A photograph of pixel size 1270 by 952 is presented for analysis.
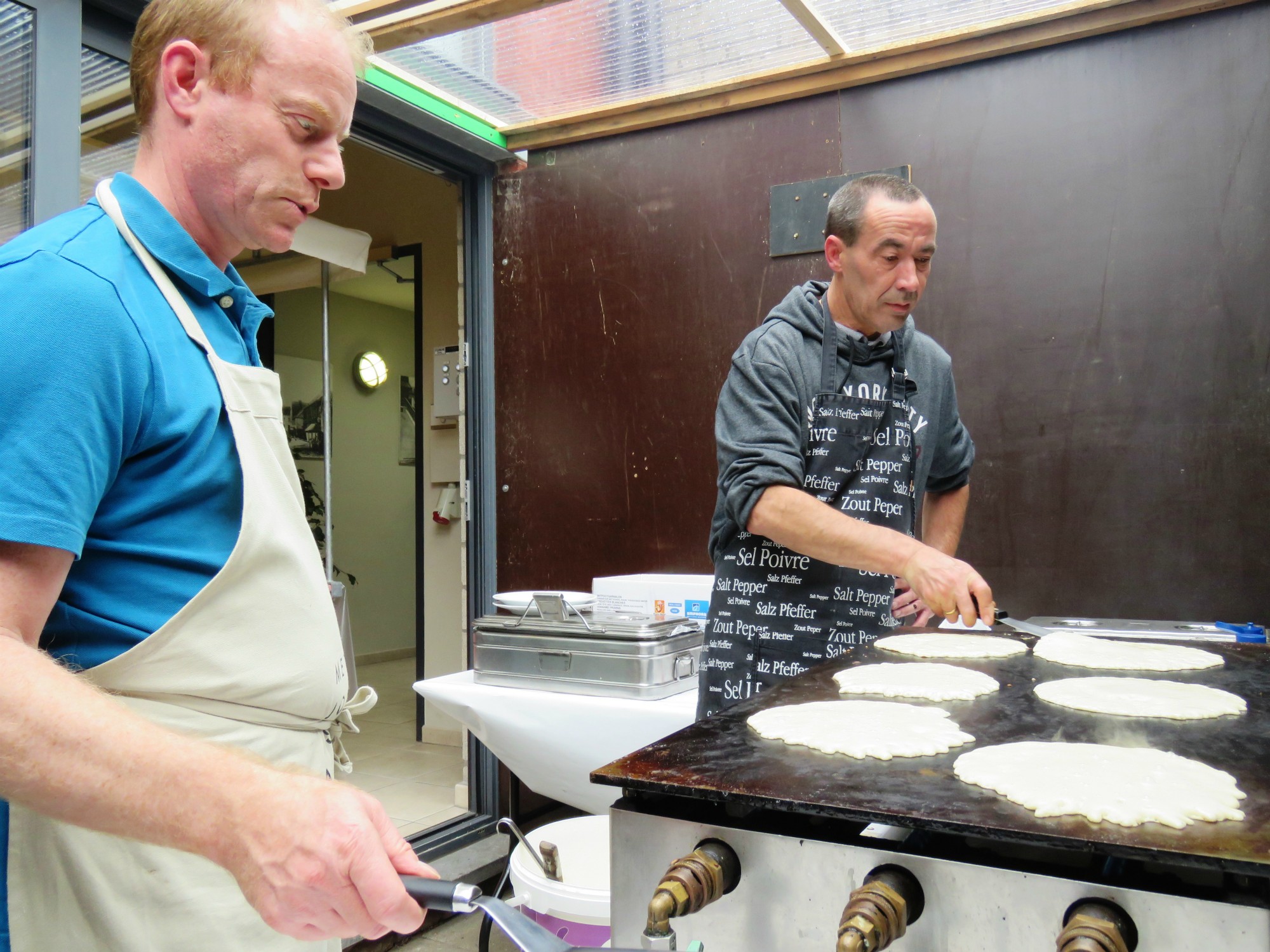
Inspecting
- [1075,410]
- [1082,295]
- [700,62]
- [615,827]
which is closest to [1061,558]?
[1075,410]

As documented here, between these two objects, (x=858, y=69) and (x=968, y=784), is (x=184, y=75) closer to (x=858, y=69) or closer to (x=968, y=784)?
(x=968, y=784)

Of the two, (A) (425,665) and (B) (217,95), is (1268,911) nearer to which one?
(B) (217,95)

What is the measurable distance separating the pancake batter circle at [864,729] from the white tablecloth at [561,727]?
1.22 m

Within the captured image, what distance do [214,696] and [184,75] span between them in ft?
2.23

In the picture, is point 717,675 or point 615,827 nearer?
point 615,827

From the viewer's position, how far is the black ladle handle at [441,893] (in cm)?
64

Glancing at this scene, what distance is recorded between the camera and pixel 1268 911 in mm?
655

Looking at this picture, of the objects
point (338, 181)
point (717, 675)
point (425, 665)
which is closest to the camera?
point (338, 181)

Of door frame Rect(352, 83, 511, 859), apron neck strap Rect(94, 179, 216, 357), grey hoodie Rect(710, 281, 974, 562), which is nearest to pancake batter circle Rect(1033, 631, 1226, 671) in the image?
grey hoodie Rect(710, 281, 974, 562)

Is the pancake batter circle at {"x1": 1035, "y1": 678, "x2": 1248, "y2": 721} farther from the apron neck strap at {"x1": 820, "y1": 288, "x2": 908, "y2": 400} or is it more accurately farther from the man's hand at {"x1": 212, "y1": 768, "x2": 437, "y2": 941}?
the man's hand at {"x1": 212, "y1": 768, "x2": 437, "y2": 941}

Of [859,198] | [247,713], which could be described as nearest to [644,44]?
[859,198]

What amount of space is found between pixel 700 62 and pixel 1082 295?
4.45ft

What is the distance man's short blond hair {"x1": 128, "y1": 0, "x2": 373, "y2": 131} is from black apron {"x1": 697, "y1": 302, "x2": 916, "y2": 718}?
3.92 feet

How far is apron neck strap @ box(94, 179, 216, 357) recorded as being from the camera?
3.16ft
